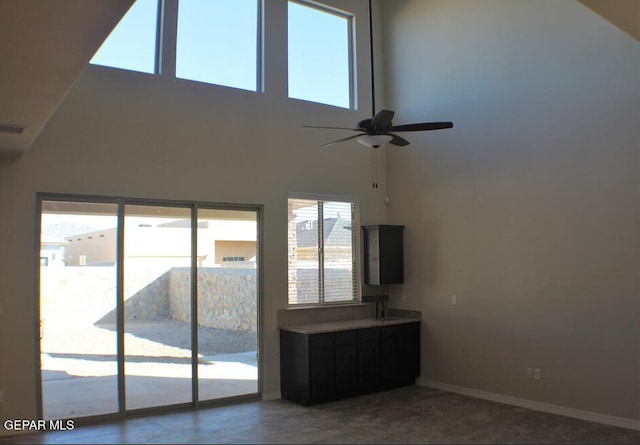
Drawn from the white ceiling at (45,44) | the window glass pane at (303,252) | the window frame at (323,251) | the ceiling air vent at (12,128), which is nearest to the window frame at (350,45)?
the window frame at (323,251)

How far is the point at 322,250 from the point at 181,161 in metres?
2.12

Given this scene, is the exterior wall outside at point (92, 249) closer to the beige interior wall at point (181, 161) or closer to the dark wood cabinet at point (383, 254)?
the beige interior wall at point (181, 161)

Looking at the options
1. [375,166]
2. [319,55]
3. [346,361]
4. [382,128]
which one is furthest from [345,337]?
[319,55]

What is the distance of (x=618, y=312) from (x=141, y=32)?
5.64 m

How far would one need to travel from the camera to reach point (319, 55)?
7.16 meters

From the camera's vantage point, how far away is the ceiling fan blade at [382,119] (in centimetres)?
446

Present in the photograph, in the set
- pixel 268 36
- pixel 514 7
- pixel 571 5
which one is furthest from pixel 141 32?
pixel 571 5

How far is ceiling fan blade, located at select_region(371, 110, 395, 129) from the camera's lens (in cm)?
446

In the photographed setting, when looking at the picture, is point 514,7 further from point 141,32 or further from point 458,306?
point 141,32

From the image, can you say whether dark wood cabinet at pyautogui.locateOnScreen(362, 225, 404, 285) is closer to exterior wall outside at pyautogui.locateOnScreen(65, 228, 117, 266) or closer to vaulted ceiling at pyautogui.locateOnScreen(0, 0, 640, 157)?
exterior wall outside at pyautogui.locateOnScreen(65, 228, 117, 266)

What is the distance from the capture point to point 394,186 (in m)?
7.31

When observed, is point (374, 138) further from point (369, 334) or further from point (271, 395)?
point (271, 395)

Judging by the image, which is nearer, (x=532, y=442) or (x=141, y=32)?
(x=532, y=442)

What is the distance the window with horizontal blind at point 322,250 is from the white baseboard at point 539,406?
157 cm
